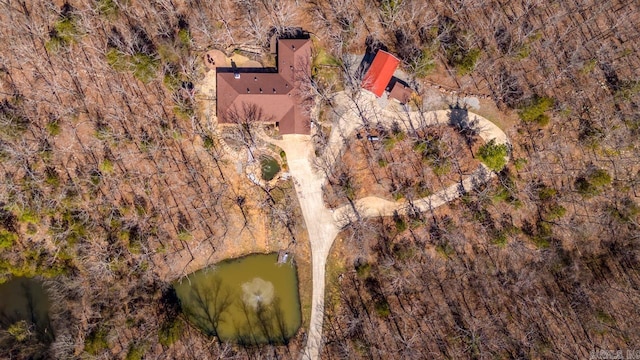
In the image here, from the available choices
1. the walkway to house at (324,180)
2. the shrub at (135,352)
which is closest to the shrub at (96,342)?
the shrub at (135,352)

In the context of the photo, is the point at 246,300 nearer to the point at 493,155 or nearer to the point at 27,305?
the point at 27,305

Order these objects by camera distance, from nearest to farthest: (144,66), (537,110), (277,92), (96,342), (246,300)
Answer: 1. (537,110)
2. (144,66)
3. (277,92)
4. (96,342)
5. (246,300)

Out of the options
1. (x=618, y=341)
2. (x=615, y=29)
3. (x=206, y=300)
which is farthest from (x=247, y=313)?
(x=615, y=29)

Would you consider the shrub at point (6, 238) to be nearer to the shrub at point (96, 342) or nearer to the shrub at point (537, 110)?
the shrub at point (96, 342)

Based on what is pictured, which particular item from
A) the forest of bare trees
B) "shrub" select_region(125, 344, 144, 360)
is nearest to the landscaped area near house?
the forest of bare trees

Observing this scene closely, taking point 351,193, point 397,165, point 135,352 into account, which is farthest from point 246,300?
point 397,165

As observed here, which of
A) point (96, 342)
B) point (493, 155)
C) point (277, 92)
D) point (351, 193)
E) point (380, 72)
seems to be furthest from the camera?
point (351, 193)

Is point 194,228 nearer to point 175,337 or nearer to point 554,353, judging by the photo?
point 175,337
